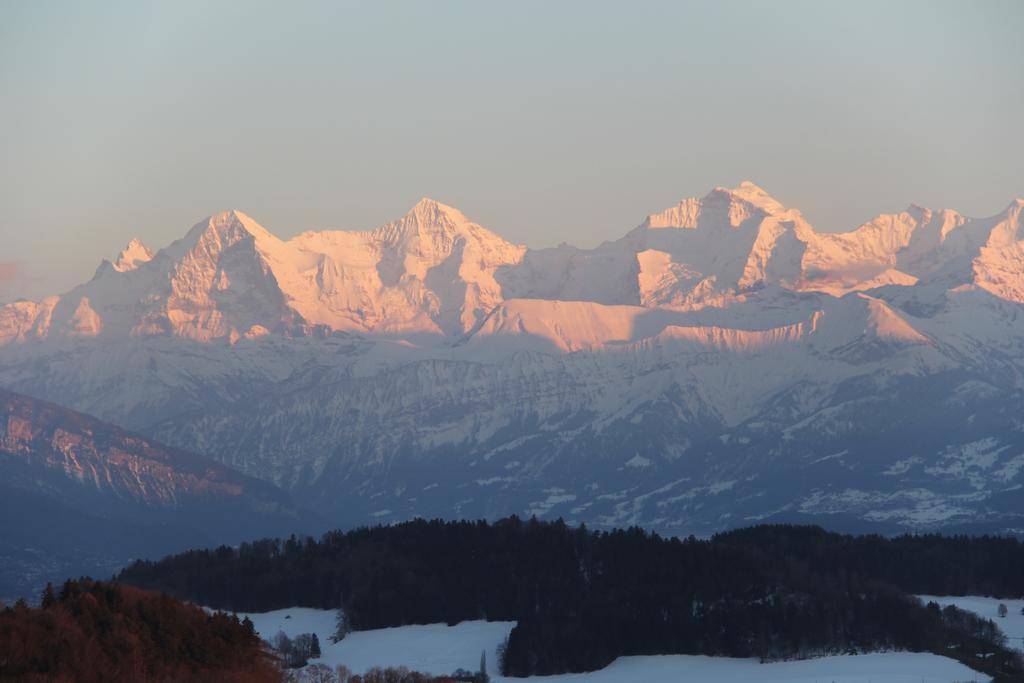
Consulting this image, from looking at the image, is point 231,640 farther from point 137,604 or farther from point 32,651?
point 32,651

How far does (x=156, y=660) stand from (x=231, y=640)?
36.2 ft

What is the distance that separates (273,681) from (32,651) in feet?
85.6

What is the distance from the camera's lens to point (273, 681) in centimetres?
18612

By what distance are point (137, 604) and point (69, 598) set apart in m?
6.58

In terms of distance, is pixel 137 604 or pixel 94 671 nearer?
pixel 94 671

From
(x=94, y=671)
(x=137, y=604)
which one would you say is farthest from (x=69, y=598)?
(x=94, y=671)

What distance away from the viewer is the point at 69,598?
185 meters

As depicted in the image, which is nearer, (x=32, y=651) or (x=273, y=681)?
(x=32, y=651)

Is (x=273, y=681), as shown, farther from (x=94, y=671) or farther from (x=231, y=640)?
(x=94, y=671)

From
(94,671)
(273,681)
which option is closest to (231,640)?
(273,681)

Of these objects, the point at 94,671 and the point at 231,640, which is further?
the point at 231,640

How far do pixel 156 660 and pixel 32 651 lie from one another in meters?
15.7

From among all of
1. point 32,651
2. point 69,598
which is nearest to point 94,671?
point 32,651

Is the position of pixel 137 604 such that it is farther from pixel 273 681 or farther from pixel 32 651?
pixel 32 651
